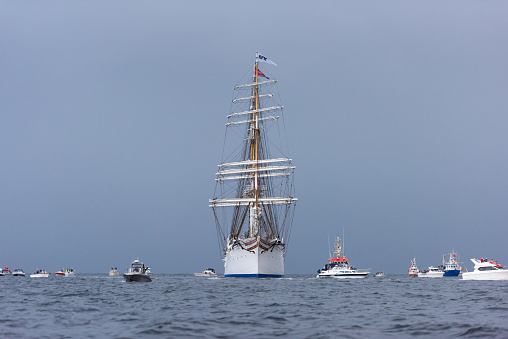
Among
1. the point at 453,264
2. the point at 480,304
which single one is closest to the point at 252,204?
the point at 453,264

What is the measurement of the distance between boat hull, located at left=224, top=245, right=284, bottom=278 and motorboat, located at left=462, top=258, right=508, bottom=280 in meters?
32.8

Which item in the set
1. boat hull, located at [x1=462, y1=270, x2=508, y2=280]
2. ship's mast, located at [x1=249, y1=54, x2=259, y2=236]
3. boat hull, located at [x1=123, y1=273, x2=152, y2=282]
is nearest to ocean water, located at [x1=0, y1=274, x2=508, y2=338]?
boat hull, located at [x1=123, y1=273, x2=152, y2=282]

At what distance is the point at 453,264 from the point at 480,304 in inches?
4314

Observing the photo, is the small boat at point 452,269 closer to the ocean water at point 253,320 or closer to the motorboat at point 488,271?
the motorboat at point 488,271

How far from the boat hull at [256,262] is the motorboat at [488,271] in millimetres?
32849

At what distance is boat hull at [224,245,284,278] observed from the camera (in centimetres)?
8912

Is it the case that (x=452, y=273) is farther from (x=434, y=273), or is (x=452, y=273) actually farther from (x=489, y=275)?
(x=489, y=275)

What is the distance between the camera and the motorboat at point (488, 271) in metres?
84.2

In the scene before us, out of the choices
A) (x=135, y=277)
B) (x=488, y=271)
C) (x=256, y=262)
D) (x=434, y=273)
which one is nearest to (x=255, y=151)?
(x=256, y=262)

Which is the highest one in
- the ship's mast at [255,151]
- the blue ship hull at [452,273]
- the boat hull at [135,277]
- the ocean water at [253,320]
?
the ship's mast at [255,151]

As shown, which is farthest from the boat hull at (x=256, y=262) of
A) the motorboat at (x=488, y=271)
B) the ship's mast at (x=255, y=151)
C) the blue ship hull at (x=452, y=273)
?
the blue ship hull at (x=452, y=273)

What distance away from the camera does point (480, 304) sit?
115ft

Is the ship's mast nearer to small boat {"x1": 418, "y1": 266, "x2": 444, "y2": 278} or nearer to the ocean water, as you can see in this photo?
small boat {"x1": 418, "y1": 266, "x2": 444, "y2": 278}

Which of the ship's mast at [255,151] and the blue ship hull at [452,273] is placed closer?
the ship's mast at [255,151]
